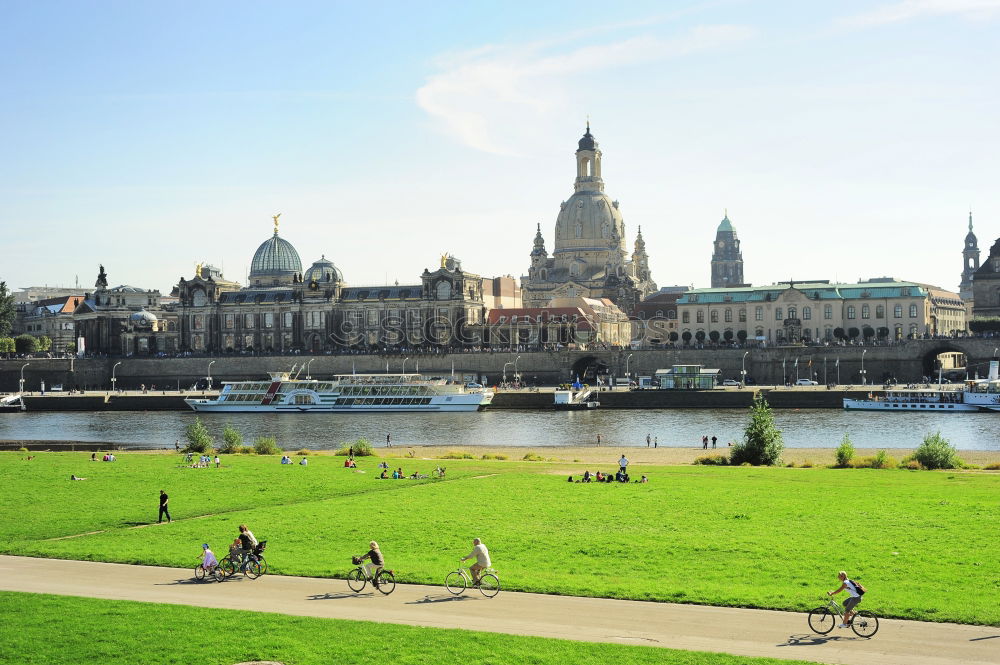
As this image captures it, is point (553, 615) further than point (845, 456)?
No

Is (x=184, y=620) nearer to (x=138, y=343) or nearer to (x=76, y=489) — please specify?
(x=76, y=489)

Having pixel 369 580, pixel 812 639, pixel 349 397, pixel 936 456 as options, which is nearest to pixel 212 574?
pixel 369 580

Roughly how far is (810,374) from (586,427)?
142 ft

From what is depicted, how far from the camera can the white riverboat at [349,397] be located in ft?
337

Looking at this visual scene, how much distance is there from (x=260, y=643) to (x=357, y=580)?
4334 mm

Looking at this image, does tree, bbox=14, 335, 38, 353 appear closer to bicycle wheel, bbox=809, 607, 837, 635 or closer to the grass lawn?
the grass lawn

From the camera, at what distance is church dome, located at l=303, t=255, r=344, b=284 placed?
16350 centimetres

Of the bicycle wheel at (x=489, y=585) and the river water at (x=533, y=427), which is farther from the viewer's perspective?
the river water at (x=533, y=427)

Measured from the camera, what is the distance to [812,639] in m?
18.8

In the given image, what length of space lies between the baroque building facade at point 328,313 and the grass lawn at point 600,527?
104m

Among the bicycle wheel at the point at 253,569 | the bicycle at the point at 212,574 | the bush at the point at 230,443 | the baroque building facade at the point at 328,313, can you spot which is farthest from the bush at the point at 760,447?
the baroque building facade at the point at 328,313

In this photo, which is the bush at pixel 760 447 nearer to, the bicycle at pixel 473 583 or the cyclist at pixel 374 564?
the bicycle at pixel 473 583

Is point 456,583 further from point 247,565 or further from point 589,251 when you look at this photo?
point 589,251

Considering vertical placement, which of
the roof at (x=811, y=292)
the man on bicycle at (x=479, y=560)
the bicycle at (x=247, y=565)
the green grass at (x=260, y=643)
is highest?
the roof at (x=811, y=292)
